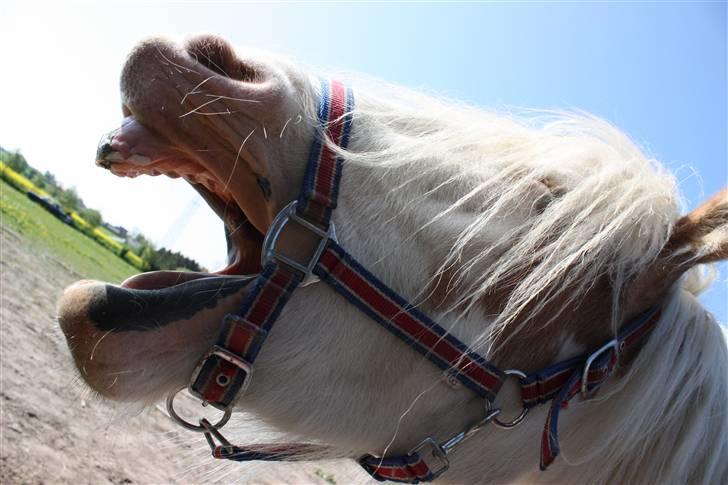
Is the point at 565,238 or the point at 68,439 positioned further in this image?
the point at 68,439

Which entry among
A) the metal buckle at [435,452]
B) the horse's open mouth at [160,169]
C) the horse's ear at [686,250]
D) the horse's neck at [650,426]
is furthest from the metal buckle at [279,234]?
the horse's ear at [686,250]

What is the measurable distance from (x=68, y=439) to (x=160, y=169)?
4445 millimetres

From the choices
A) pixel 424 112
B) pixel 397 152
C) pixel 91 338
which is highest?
pixel 424 112

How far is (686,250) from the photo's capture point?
60.0 inches

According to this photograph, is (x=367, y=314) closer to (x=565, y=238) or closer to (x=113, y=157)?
(x=565, y=238)

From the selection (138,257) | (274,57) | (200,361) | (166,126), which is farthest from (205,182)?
(138,257)

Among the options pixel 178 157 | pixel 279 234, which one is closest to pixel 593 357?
pixel 279 234

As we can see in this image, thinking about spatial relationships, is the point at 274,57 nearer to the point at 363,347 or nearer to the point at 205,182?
the point at 205,182

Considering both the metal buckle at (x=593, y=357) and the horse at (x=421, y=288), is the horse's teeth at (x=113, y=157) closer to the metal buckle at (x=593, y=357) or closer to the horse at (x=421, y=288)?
the horse at (x=421, y=288)

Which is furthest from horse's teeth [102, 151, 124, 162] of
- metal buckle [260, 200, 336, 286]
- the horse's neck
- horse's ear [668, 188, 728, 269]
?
horse's ear [668, 188, 728, 269]

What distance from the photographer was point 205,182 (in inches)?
64.6

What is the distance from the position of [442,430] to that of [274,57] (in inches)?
45.2

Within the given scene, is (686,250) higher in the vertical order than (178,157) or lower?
higher

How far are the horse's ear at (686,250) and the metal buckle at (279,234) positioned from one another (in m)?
0.89
